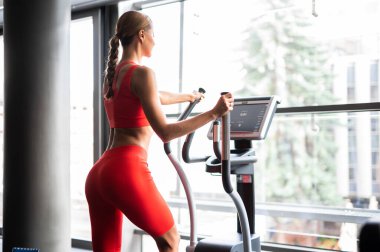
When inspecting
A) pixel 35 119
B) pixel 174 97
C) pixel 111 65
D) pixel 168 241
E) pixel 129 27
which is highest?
pixel 129 27

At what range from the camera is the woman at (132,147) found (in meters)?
2.01

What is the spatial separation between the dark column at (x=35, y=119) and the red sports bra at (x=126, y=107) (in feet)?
5.82

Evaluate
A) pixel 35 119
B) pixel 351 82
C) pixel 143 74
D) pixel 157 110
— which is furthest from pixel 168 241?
pixel 351 82

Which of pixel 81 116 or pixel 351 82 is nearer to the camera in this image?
pixel 351 82

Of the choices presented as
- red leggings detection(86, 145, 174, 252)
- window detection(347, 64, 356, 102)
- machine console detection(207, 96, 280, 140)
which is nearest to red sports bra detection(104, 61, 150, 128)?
red leggings detection(86, 145, 174, 252)

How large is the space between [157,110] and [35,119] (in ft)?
6.57

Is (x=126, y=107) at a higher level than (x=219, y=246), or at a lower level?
higher

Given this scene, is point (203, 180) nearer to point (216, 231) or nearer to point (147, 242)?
point (216, 231)

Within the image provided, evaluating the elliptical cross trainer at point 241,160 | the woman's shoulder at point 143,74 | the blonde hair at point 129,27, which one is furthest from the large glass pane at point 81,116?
the woman's shoulder at point 143,74

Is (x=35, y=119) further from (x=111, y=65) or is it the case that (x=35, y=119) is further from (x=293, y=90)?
(x=293, y=90)

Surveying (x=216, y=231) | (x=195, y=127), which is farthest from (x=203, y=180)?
(x=195, y=127)

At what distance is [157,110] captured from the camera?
2.00m

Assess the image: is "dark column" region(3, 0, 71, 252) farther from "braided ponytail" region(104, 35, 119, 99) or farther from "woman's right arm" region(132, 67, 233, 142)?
"woman's right arm" region(132, 67, 233, 142)

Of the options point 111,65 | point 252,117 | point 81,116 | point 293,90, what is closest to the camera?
point 111,65
